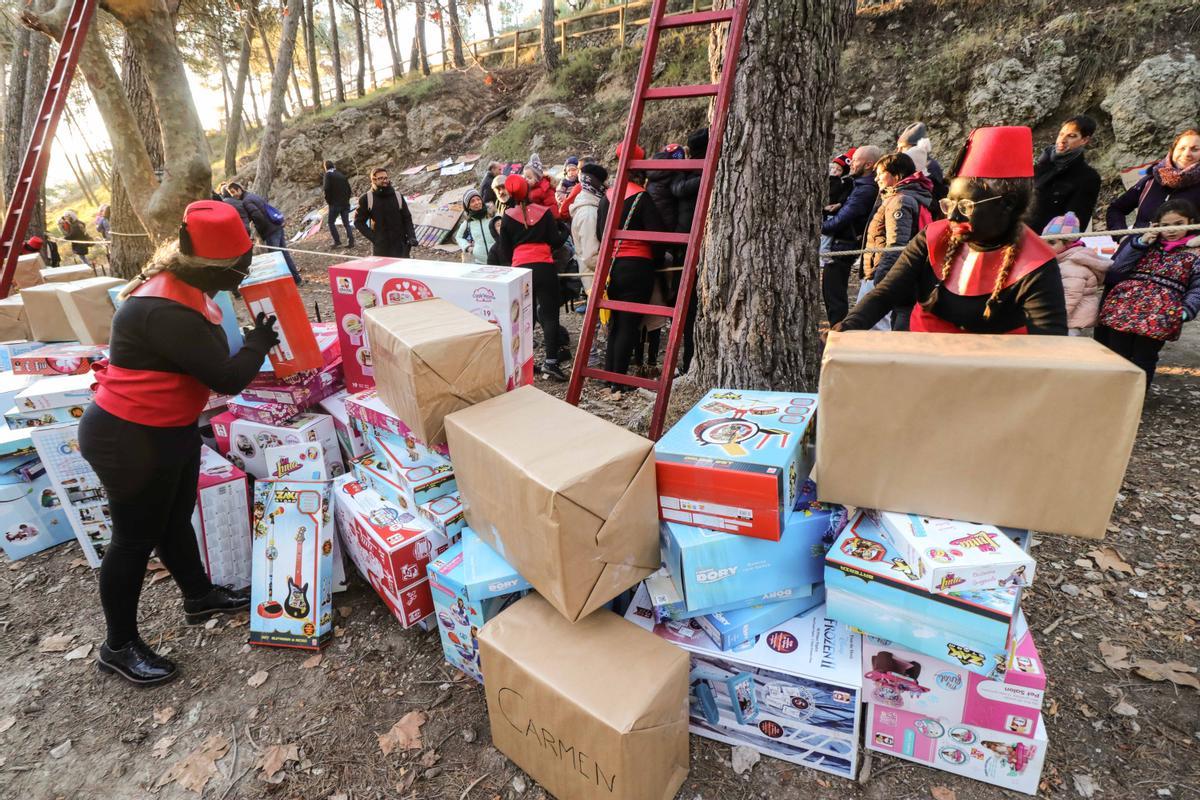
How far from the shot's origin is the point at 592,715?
162 cm

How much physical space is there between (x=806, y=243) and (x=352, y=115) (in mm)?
20474

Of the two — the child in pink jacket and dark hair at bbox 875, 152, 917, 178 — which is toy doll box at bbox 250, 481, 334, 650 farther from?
the child in pink jacket

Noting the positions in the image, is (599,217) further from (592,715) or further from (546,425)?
(592,715)

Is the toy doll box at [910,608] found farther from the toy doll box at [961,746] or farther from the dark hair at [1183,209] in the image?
the dark hair at [1183,209]

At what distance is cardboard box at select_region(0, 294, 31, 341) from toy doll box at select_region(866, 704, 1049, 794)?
6184 millimetres

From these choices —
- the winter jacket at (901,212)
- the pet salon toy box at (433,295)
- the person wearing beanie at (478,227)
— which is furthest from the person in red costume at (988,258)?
the person wearing beanie at (478,227)

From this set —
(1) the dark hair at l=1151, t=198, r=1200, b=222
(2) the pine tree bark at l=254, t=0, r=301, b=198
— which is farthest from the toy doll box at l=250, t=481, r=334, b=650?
(2) the pine tree bark at l=254, t=0, r=301, b=198

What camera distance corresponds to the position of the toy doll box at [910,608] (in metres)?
1.55

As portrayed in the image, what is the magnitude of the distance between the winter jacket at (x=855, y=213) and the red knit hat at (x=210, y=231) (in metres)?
4.14

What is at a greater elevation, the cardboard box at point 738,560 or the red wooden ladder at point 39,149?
the red wooden ladder at point 39,149

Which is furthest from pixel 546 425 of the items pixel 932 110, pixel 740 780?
pixel 932 110

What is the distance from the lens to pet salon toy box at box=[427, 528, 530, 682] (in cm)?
210

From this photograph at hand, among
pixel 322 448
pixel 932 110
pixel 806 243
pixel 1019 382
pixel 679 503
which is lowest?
pixel 322 448

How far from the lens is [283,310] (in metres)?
2.80
